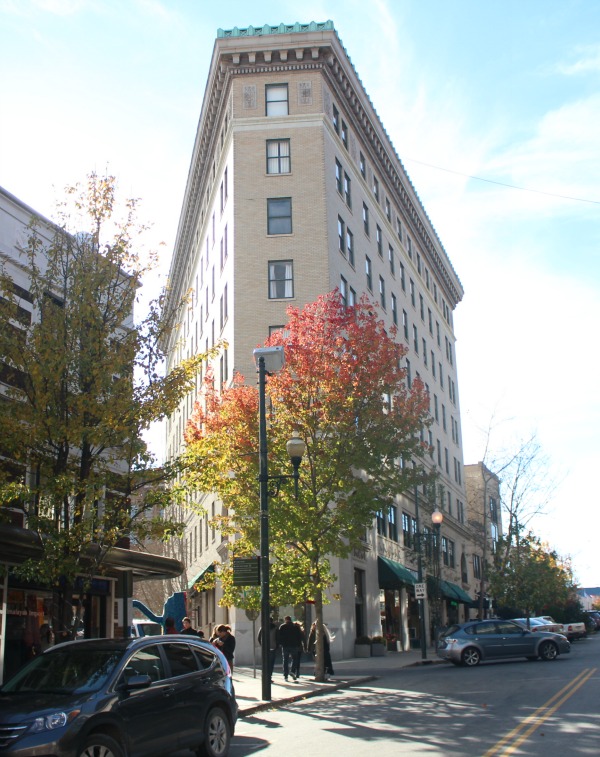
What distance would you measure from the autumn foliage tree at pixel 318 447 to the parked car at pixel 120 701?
468 inches

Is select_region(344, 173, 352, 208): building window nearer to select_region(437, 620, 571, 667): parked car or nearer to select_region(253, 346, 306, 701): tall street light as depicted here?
select_region(437, 620, 571, 667): parked car

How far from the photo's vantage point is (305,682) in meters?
23.0

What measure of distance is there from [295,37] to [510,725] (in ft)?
116

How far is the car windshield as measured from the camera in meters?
9.73

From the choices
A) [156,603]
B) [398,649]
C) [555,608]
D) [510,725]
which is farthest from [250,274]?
[555,608]

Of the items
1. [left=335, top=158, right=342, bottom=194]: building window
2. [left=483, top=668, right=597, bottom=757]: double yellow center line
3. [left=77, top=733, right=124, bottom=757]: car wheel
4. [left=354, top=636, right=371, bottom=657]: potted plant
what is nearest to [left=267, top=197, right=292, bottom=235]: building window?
[left=335, top=158, right=342, bottom=194]: building window

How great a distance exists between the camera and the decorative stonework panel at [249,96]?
41.4m

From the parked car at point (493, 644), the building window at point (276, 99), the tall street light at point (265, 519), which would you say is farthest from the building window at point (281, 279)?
the tall street light at point (265, 519)

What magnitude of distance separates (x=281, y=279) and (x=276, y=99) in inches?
369

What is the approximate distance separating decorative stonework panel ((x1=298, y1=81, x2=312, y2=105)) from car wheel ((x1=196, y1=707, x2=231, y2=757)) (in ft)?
113

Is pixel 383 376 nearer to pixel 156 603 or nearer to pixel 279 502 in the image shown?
pixel 279 502

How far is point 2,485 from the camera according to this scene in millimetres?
14602

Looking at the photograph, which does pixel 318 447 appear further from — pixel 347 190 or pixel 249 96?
pixel 249 96

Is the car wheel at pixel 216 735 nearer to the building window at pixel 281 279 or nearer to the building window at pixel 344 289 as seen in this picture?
the building window at pixel 281 279
